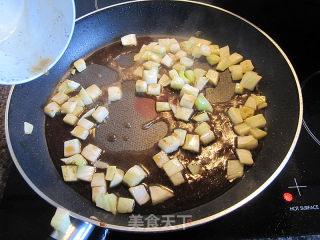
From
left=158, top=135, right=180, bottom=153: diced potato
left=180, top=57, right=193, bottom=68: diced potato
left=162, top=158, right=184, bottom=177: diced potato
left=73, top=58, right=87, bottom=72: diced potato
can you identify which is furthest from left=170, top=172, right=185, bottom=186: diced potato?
left=73, top=58, right=87, bottom=72: diced potato

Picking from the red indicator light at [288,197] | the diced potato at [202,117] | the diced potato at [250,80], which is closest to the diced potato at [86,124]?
the diced potato at [202,117]

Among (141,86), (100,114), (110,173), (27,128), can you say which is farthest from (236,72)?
(27,128)

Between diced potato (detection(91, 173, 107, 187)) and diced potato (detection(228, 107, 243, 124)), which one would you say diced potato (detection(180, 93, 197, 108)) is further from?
diced potato (detection(91, 173, 107, 187))

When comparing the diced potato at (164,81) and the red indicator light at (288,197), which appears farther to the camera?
the diced potato at (164,81)

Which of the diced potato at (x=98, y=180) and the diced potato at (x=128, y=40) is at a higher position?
the diced potato at (x=128, y=40)

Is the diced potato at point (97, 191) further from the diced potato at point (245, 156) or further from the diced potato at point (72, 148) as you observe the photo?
the diced potato at point (245, 156)
